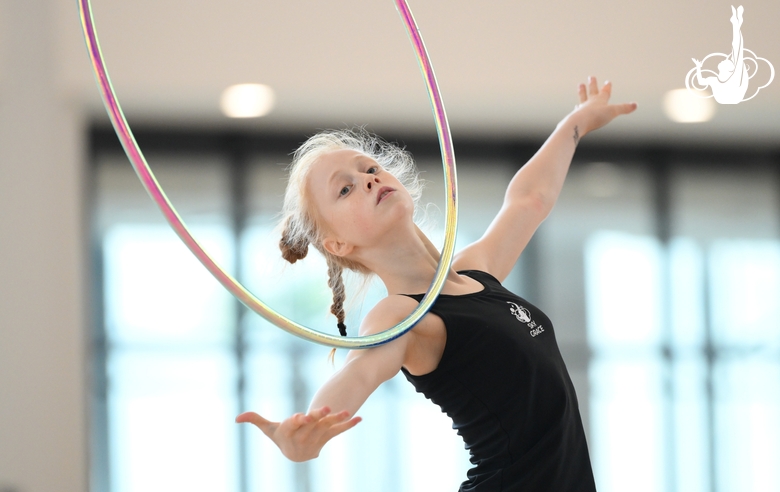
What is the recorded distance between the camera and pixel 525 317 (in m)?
1.20

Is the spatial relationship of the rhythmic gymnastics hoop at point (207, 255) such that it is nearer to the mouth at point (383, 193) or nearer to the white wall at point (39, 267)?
the mouth at point (383, 193)

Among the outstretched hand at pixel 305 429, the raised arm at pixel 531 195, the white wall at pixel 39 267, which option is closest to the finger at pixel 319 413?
→ the outstretched hand at pixel 305 429

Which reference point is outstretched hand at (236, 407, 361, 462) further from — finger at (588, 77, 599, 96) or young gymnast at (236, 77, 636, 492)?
finger at (588, 77, 599, 96)

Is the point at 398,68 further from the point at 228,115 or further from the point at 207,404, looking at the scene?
the point at 207,404

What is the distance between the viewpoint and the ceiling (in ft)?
9.58

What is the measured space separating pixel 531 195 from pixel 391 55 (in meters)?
1.75

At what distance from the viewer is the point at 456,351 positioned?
114cm

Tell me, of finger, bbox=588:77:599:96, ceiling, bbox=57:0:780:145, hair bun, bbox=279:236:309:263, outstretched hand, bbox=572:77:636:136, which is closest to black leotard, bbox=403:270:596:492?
hair bun, bbox=279:236:309:263

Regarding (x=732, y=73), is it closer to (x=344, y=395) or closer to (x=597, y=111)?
(x=597, y=111)

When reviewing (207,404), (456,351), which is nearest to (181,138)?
(207,404)

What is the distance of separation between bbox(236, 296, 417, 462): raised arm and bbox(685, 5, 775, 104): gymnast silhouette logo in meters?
2.65

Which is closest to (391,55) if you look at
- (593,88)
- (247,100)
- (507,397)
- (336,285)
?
(247,100)

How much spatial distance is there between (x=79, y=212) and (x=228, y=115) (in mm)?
724

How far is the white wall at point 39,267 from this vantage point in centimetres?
293
